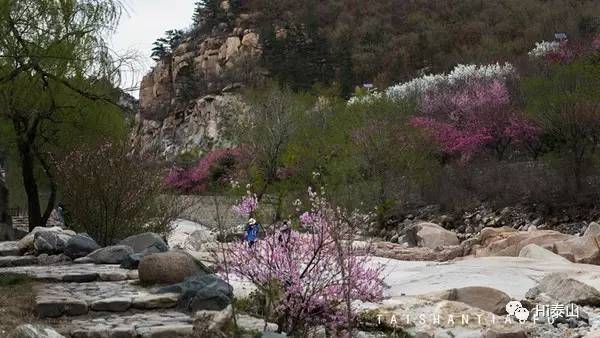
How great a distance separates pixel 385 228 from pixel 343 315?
18268mm

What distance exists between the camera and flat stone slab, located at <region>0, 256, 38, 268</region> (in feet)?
30.0

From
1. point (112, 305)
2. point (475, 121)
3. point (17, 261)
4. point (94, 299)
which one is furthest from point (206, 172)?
point (112, 305)

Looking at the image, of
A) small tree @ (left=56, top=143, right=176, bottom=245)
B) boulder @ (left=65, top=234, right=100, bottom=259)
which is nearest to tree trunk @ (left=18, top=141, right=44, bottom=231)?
small tree @ (left=56, top=143, right=176, bottom=245)

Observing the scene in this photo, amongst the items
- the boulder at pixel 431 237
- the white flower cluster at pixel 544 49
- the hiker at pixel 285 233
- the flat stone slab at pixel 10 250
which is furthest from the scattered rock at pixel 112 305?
the white flower cluster at pixel 544 49

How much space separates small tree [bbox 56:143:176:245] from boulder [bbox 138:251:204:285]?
395 cm

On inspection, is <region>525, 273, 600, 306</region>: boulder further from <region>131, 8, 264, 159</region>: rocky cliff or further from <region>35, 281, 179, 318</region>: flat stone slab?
<region>131, 8, 264, 159</region>: rocky cliff

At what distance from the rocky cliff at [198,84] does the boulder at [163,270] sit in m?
41.1

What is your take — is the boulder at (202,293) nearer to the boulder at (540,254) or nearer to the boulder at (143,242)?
the boulder at (143,242)

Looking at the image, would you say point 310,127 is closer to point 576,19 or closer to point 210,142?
point 210,142

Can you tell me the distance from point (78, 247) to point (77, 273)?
1.81 meters

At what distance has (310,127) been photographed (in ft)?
88.2

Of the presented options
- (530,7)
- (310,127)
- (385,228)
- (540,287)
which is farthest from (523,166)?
(530,7)

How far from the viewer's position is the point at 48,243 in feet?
32.0

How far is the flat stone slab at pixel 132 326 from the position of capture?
522 cm
